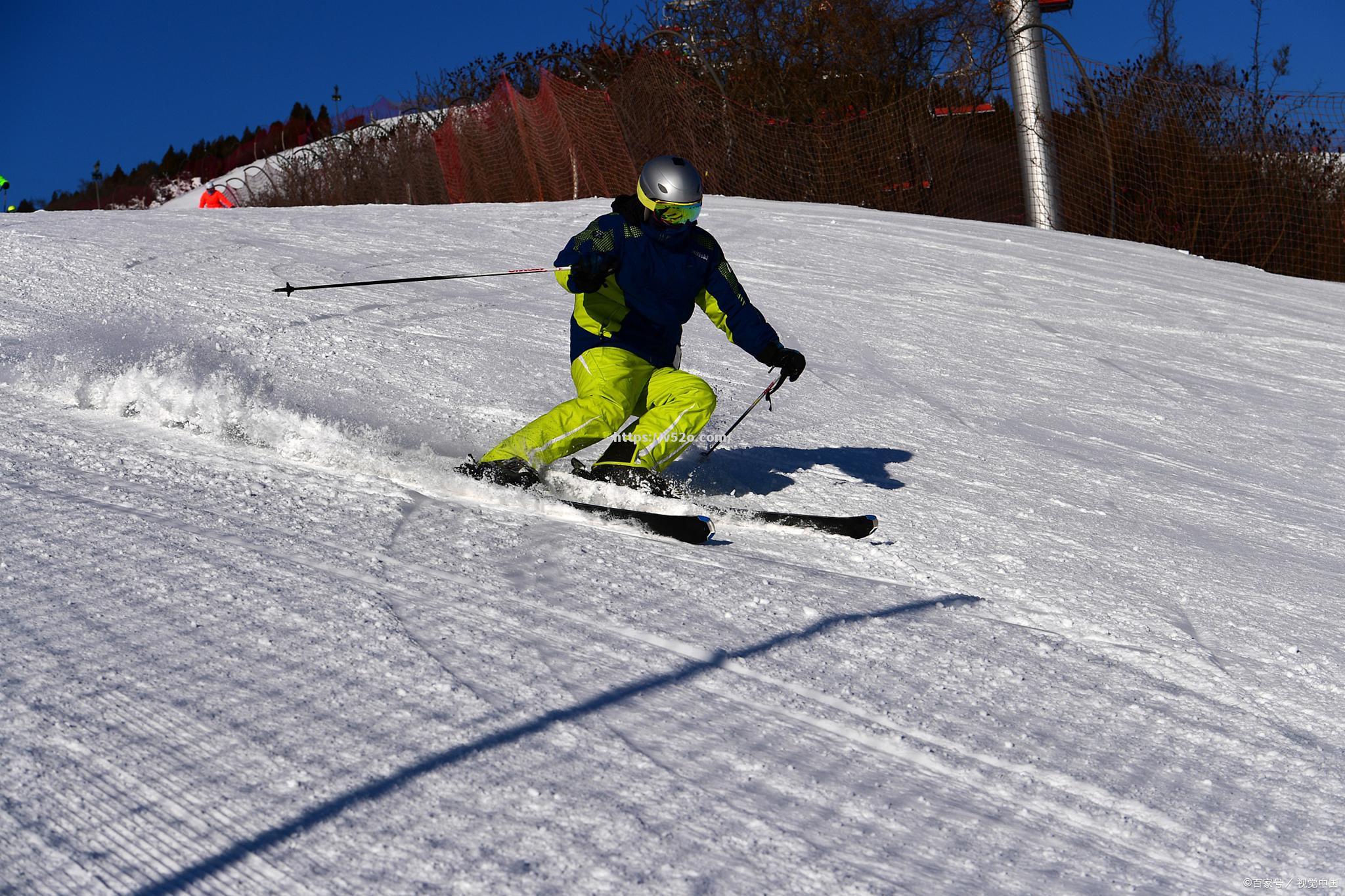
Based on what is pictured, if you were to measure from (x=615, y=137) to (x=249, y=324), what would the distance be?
10.7 metres

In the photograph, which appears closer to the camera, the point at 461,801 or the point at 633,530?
the point at 461,801

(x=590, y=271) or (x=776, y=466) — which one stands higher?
(x=590, y=271)

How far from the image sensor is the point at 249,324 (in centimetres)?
638

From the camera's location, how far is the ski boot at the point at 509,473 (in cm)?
412

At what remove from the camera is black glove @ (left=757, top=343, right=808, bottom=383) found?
173 inches

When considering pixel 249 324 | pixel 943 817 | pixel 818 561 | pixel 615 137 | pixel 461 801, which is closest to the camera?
pixel 461 801

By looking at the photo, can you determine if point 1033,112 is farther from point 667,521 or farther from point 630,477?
point 667,521

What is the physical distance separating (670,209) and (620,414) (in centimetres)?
75

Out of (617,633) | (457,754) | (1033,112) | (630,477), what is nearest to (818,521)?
(630,477)

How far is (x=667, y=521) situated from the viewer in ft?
12.6

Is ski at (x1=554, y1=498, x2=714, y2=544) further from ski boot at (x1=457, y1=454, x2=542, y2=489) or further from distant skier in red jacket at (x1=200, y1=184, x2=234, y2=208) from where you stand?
distant skier in red jacket at (x1=200, y1=184, x2=234, y2=208)

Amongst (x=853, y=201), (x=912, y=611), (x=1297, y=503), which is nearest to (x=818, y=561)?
(x=912, y=611)

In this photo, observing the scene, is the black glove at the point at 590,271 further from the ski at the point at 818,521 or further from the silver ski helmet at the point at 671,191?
the ski at the point at 818,521

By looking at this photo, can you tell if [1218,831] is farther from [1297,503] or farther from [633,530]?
[1297,503]
